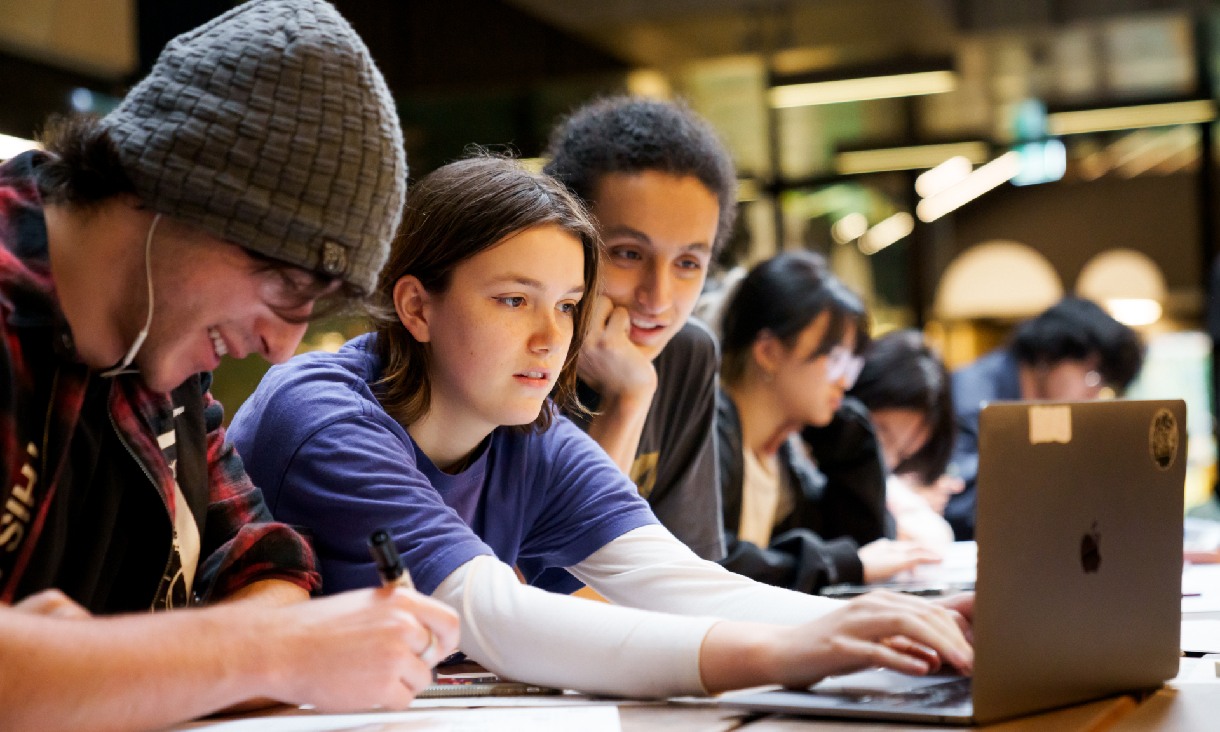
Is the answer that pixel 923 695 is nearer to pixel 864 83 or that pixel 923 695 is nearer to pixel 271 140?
pixel 271 140

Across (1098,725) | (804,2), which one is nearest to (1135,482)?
(1098,725)

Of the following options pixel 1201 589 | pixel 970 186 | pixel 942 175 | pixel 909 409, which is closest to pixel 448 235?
pixel 1201 589

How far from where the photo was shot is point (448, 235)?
1.52 meters

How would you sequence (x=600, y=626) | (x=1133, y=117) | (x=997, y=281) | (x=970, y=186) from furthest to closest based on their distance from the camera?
(x=970, y=186) → (x=997, y=281) → (x=1133, y=117) → (x=600, y=626)

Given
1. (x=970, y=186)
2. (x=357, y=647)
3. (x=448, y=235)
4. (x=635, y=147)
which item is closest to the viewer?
(x=357, y=647)

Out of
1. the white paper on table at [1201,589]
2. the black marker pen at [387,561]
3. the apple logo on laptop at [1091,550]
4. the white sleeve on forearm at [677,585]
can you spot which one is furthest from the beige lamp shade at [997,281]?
the black marker pen at [387,561]

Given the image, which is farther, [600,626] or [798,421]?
[798,421]

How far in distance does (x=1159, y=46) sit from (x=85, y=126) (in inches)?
257

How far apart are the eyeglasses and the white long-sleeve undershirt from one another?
1.45 meters

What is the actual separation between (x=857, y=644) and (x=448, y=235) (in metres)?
0.68

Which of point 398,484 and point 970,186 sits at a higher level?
point 970,186

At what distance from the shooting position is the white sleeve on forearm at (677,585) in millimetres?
1392

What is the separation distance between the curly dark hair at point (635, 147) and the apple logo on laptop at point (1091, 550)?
100 cm

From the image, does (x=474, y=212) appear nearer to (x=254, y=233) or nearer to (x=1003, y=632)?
(x=254, y=233)
